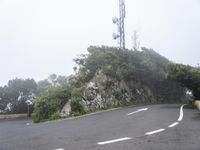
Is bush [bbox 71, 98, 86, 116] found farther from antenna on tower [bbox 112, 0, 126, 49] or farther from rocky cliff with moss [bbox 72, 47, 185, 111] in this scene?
antenna on tower [bbox 112, 0, 126, 49]

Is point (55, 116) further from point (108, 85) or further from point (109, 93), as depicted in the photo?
point (108, 85)

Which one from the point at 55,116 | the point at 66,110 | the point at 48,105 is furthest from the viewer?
the point at 48,105

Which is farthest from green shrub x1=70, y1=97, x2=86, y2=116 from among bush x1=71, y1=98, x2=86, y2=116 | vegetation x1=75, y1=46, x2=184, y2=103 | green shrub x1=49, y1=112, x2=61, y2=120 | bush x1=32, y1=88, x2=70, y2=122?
vegetation x1=75, y1=46, x2=184, y2=103

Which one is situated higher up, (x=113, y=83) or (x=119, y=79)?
(x=119, y=79)

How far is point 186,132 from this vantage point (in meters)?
8.98

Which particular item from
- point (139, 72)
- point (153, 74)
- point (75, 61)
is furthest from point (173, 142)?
point (153, 74)

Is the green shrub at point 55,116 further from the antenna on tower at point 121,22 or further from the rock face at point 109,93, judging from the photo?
the antenna on tower at point 121,22

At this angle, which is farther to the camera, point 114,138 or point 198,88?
point 198,88

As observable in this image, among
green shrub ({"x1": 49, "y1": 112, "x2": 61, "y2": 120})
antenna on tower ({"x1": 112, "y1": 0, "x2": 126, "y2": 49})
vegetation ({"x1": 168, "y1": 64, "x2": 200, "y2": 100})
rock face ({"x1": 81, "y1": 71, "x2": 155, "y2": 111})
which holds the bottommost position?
green shrub ({"x1": 49, "y1": 112, "x2": 61, "y2": 120})

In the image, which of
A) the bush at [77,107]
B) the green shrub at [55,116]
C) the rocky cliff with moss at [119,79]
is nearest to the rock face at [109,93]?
the rocky cliff with moss at [119,79]

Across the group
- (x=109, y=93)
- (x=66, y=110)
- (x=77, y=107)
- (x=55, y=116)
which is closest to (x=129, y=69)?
(x=109, y=93)

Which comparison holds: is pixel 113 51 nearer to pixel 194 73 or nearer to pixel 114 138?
pixel 194 73

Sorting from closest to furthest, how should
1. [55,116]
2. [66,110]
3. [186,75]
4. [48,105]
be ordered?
[55,116] → [66,110] → [48,105] → [186,75]

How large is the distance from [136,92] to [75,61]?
7.73m
